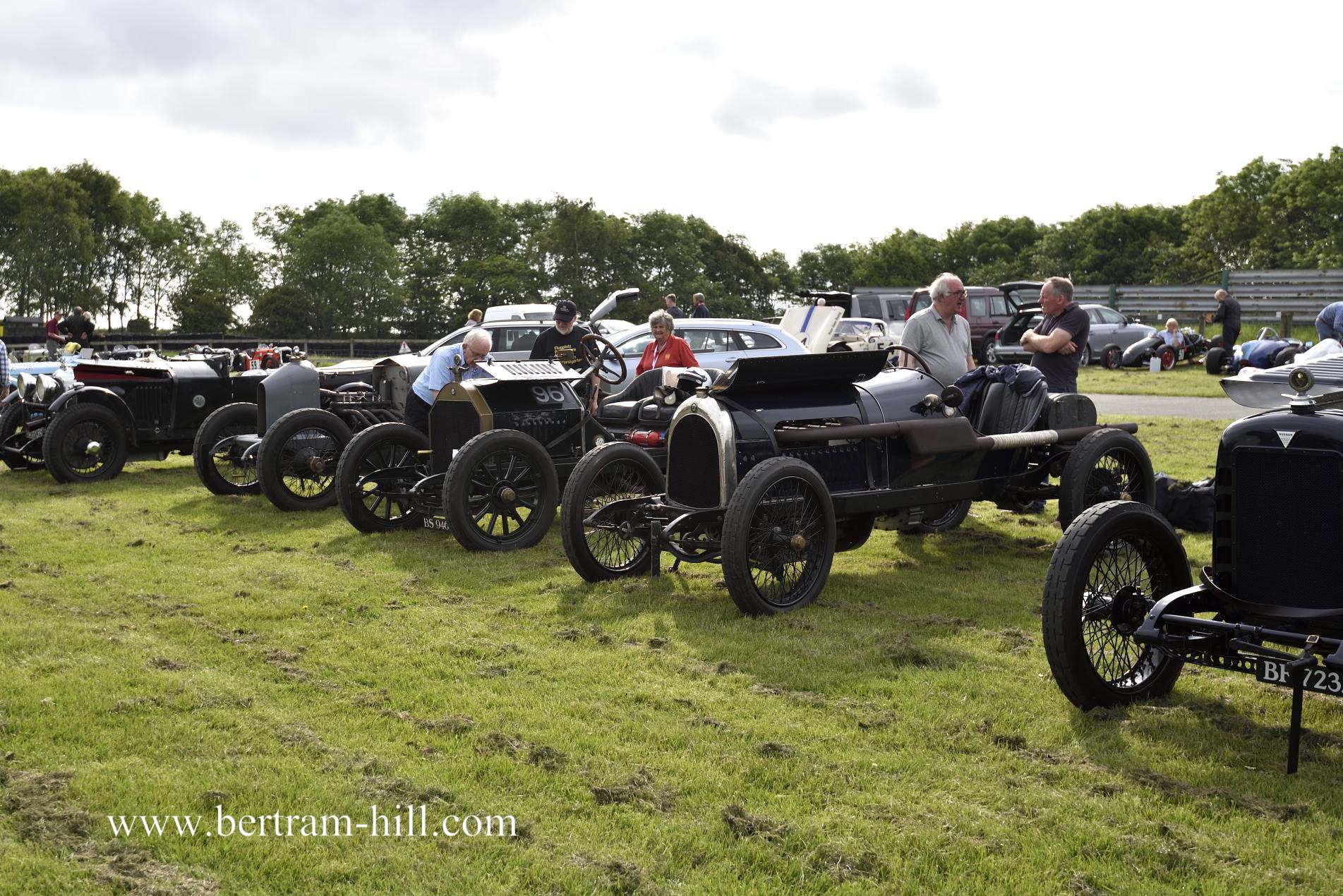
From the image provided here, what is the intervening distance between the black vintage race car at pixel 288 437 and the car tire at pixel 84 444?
1446 millimetres

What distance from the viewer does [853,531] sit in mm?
7180

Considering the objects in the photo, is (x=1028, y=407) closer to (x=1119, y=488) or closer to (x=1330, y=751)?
(x=1119, y=488)

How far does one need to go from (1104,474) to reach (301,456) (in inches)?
252

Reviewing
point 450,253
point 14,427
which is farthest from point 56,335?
point 450,253

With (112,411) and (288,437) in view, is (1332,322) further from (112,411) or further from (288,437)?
(112,411)

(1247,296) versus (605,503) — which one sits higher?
(1247,296)

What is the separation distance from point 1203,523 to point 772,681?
4.58 meters

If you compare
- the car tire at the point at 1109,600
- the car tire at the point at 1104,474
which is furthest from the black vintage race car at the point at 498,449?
the car tire at the point at 1109,600

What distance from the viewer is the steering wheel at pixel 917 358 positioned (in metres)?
7.53

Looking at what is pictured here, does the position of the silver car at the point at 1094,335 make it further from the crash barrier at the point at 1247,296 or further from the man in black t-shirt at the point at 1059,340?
the man in black t-shirt at the point at 1059,340

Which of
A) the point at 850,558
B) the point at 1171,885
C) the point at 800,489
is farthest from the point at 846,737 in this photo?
the point at 850,558

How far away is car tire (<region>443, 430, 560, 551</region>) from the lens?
26.3 feet

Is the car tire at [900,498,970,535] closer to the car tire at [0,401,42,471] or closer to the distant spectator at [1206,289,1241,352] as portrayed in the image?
the car tire at [0,401,42,471]

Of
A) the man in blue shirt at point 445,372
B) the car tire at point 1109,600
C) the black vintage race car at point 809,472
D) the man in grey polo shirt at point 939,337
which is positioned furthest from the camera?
the man in blue shirt at point 445,372
